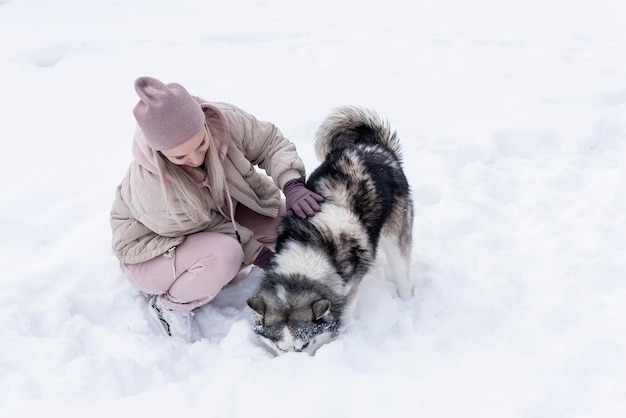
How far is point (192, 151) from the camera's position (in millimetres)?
2557

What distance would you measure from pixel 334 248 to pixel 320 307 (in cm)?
39

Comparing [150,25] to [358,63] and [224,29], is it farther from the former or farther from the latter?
[358,63]

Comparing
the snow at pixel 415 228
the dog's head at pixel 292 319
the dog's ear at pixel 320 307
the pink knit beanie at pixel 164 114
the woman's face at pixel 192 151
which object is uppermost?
the pink knit beanie at pixel 164 114

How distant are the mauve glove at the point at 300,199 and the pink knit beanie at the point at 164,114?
2.42 feet

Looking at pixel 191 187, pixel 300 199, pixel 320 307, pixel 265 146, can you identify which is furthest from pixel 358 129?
pixel 320 307

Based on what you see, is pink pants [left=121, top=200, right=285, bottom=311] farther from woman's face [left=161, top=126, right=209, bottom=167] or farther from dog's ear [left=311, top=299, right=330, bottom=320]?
dog's ear [left=311, top=299, right=330, bottom=320]

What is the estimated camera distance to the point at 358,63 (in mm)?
6844

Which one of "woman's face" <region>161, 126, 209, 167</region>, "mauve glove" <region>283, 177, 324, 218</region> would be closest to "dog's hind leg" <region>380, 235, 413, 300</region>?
"mauve glove" <region>283, 177, 324, 218</region>

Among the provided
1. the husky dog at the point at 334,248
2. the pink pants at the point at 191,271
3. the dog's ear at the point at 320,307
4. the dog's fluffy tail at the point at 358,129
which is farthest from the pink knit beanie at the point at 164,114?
the dog's fluffy tail at the point at 358,129

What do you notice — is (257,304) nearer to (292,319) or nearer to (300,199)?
(292,319)

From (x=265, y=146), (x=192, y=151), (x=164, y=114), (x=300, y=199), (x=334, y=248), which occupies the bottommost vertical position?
(x=334, y=248)

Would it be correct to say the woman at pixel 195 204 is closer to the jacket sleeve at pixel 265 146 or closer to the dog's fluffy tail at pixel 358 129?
the jacket sleeve at pixel 265 146

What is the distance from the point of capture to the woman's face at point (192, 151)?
2.48 meters

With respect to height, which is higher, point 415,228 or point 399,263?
point 399,263
